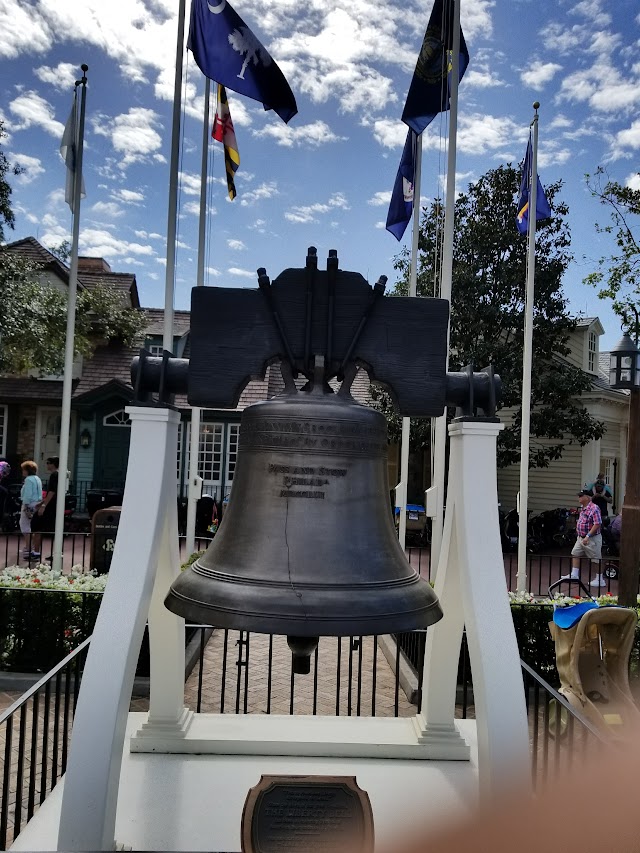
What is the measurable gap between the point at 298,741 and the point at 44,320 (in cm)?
1721

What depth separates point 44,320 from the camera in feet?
62.3

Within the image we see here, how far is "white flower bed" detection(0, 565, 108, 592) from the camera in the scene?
756 centimetres

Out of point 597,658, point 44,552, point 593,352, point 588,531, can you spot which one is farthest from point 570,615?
point 593,352

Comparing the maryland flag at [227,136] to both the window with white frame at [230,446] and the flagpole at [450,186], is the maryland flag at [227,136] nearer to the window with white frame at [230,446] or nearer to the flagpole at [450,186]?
the flagpole at [450,186]

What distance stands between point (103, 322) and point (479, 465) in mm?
21682

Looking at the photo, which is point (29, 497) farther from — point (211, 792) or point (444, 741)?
point (444, 741)

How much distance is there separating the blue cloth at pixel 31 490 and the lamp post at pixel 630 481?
11.9m

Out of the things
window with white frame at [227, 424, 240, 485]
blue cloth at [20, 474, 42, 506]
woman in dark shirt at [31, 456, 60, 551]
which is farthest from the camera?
window with white frame at [227, 424, 240, 485]

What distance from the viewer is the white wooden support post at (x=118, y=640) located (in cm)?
292

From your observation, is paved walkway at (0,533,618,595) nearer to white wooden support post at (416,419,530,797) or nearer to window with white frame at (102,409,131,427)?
window with white frame at (102,409,131,427)

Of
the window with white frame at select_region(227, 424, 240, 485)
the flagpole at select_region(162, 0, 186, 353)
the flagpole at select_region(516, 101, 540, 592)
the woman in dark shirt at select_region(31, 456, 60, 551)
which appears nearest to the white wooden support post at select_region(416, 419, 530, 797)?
the flagpole at select_region(162, 0, 186, 353)

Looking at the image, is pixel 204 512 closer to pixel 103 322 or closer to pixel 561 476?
pixel 103 322

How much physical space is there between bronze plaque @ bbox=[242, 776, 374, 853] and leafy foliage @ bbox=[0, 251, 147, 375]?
1632 centimetres

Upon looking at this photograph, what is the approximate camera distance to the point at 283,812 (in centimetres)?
324
